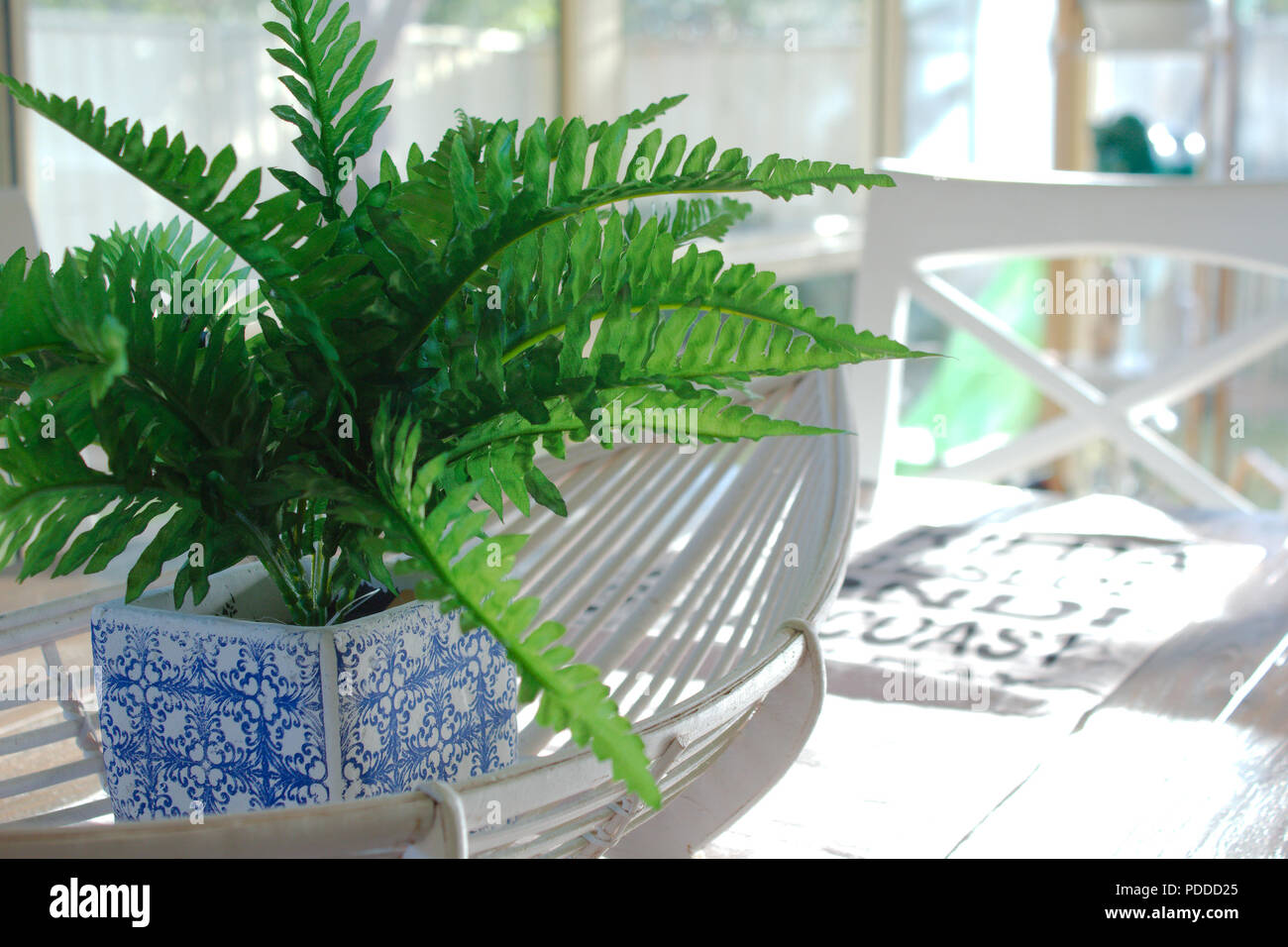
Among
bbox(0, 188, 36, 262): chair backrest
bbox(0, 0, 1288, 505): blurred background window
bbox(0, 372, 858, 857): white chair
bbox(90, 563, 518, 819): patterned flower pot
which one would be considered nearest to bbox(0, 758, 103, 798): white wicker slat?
bbox(0, 372, 858, 857): white chair

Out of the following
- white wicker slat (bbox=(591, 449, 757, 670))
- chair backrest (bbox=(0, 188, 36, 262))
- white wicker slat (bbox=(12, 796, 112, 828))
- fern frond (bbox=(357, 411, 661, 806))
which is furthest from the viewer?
chair backrest (bbox=(0, 188, 36, 262))

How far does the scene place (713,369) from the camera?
39 cm

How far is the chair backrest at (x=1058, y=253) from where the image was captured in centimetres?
157

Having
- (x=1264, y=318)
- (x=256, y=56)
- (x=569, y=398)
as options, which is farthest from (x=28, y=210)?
(x=256, y=56)

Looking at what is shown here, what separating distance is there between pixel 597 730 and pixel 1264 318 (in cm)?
166

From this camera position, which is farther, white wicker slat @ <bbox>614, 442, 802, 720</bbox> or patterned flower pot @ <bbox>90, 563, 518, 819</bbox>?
white wicker slat @ <bbox>614, 442, 802, 720</bbox>

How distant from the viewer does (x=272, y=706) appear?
0.43 metres

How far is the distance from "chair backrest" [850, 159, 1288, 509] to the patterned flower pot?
3.66 ft

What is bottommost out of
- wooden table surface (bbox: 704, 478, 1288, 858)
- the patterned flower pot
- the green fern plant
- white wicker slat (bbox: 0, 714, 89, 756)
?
wooden table surface (bbox: 704, 478, 1288, 858)

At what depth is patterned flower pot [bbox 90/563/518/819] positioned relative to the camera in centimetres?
43

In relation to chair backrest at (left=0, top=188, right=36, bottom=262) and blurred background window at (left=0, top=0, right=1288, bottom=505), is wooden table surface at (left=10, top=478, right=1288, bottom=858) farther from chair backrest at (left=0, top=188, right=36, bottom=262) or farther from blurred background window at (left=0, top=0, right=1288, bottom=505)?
blurred background window at (left=0, top=0, right=1288, bottom=505)

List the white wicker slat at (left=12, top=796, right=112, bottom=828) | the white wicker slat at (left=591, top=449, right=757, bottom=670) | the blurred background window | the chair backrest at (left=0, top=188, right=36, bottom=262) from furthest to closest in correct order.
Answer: the blurred background window → the chair backrest at (left=0, top=188, right=36, bottom=262) → the white wicker slat at (left=591, top=449, right=757, bottom=670) → the white wicker slat at (left=12, top=796, right=112, bottom=828)

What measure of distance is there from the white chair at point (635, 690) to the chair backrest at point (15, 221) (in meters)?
0.69

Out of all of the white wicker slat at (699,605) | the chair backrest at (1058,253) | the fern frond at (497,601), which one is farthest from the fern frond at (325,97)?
the chair backrest at (1058,253)
